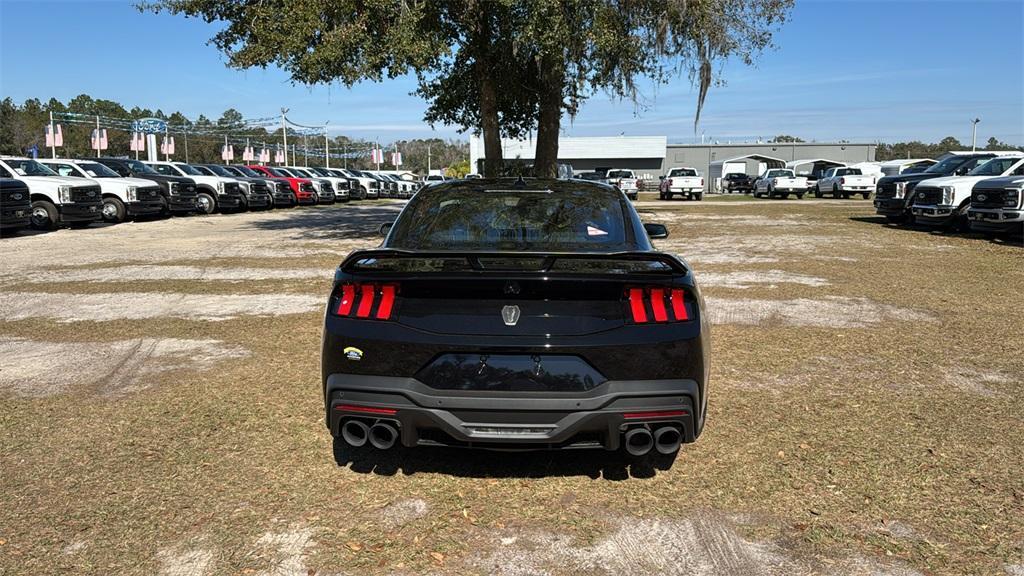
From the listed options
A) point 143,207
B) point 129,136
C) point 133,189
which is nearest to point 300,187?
point 143,207

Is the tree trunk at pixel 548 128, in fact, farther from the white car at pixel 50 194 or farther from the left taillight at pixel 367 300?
the left taillight at pixel 367 300

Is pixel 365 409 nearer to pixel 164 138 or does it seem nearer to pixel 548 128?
pixel 548 128

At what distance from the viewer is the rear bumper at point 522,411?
10.9 feet

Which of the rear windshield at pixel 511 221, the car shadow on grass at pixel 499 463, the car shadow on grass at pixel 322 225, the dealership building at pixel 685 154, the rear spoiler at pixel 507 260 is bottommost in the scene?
the car shadow on grass at pixel 499 463

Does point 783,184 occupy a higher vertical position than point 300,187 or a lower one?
higher

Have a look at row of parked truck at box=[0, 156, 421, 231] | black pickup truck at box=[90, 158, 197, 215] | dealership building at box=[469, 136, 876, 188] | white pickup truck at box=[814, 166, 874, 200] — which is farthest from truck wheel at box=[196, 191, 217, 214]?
dealership building at box=[469, 136, 876, 188]

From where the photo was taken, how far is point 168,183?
23.7 meters

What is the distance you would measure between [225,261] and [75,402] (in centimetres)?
803

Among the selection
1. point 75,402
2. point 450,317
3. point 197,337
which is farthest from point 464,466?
point 197,337

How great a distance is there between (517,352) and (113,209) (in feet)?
69.8

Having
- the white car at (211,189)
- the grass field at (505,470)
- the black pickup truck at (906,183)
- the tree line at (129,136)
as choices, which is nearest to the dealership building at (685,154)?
the tree line at (129,136)

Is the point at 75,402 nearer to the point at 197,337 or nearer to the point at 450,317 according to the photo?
the point at 197,337

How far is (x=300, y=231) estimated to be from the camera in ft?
63.4

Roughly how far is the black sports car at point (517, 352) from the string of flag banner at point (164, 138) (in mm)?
52873
